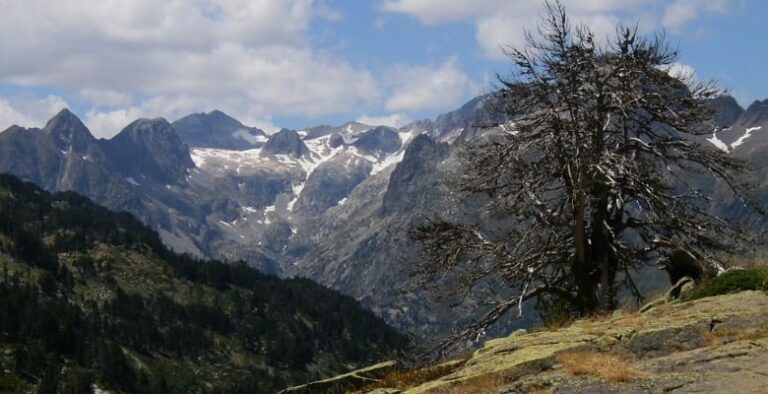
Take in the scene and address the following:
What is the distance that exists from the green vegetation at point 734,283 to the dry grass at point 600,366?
275 inches

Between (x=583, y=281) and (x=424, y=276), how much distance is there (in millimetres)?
5789

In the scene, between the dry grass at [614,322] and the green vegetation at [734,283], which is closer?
the dry grass at [614,322]

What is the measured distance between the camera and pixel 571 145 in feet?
80.6

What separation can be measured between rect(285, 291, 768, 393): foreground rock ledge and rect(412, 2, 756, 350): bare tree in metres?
5.66

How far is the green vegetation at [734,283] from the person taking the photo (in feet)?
69.7

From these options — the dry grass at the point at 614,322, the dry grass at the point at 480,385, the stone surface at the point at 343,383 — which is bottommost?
the stone surface at the point at 343,383

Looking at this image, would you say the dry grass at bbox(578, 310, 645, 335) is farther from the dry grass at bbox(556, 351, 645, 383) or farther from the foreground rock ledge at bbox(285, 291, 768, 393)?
the dry grass at bbox(556, 351, 645, 383)

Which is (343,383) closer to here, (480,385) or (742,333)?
(480,385)

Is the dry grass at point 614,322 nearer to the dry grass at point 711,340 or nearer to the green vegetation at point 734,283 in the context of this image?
the dry grass at point 711,340

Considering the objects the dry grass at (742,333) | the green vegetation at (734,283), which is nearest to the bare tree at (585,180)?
the green vegetation at (734,283)

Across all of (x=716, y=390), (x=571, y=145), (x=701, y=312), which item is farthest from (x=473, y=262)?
(x=716, y=390)

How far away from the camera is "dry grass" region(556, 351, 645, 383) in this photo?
1477 cm

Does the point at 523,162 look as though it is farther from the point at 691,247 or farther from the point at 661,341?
the point at 661,341

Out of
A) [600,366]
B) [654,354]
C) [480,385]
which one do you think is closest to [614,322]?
[654,354]
